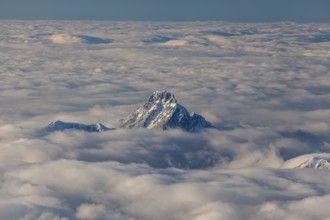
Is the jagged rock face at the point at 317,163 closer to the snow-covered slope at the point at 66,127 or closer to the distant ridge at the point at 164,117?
the snow-covered slope at the point at 66,127

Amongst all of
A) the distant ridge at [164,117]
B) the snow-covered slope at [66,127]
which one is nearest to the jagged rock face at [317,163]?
the snow-covered slope at [66,127]

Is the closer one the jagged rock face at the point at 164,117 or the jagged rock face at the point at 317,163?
the jagged rock face at the point at 317,163

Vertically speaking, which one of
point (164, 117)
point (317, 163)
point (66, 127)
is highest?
point (317, 163)

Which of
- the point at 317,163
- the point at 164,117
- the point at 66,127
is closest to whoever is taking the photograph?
the point at 317,163

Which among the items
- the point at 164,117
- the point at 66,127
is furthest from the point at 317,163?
the point at 164,117

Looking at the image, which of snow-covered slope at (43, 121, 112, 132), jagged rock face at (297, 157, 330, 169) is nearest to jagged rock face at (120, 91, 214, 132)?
snow-covered slope at (43, 121, 112, 132)

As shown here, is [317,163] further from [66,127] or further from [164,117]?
[164,117]

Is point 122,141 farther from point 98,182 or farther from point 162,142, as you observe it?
point 98,182

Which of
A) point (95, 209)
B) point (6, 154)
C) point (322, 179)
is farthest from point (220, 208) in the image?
point (6, 154)
